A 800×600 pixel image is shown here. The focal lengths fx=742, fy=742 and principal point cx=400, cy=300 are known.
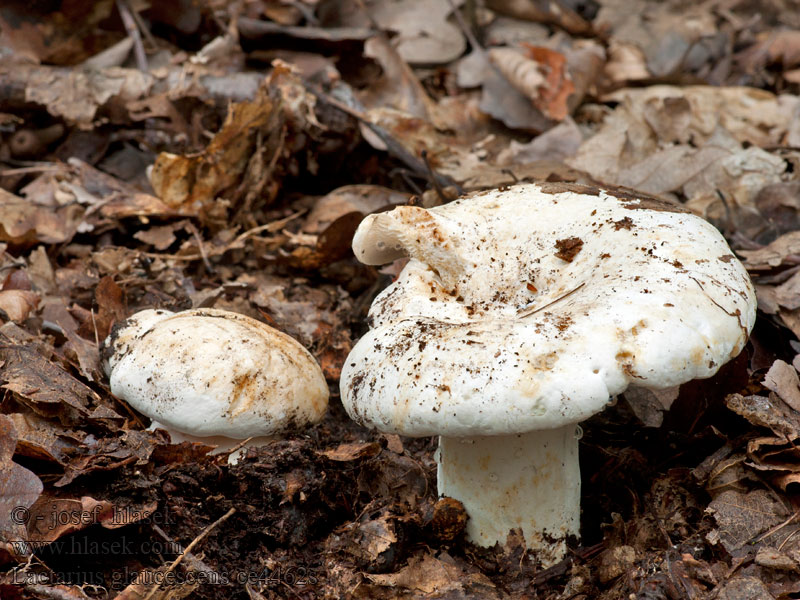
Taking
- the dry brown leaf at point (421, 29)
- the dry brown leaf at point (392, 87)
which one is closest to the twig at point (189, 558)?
the dry brown leaf at point (392, 87)

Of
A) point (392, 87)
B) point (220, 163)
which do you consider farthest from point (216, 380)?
point (392, 87)

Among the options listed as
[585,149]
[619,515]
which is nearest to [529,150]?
[585,149]

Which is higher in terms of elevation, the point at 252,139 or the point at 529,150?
the point at 252,139

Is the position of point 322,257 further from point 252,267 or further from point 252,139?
point 252,139

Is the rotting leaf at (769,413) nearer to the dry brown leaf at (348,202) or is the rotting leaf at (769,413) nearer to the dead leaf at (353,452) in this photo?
the dead leaf at (353,452)

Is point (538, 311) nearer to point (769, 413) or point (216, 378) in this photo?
point (769, 413)

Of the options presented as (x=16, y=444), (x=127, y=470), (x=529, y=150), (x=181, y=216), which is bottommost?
(x=529, y=150)

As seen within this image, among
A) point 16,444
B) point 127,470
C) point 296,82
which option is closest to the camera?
point 16,444

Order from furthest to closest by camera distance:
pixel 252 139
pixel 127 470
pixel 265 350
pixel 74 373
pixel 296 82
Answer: pixel 296 82
pixel 252 139
pixel 74 373
pixel 265 350
pixel 127 470
